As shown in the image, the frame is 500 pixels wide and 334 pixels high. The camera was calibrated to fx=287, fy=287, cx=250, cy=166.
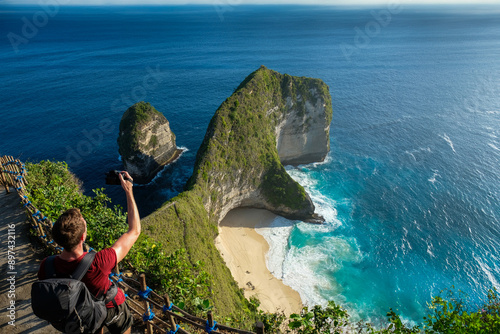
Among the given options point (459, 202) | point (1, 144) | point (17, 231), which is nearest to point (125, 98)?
point (1, 144)

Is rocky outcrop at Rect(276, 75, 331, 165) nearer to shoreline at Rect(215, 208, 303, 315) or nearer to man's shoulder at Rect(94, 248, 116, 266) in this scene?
shoreline at Rect(215, 208, 303, 315)

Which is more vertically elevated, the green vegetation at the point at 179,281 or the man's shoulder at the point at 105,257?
the man's shoulder at the point at 105,257

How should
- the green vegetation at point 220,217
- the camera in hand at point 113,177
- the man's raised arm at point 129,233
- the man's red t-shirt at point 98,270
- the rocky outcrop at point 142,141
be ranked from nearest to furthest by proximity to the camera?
the man's red t-shirt at point 98,270 < the man's raised arm at point 129,233 < the camera in hand at point 113,177 < the green vegetation at point 220,217 < the rocky outcrop at point 142,141

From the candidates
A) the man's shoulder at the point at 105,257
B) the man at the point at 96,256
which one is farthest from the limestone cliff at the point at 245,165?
the man's shoulder at the point at 105,257

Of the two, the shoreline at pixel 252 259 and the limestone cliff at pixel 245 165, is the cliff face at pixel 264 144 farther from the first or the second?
the shoreline at pixel 252 259

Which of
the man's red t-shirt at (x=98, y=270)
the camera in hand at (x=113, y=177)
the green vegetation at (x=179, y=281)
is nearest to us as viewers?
the man's red t-shirt at (x=98, y=270)

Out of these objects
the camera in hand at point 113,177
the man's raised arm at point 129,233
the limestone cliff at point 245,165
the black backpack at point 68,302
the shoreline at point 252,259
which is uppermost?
the camera in hand at point 113,177

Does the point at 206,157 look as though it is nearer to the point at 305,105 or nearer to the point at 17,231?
the point at 17,231

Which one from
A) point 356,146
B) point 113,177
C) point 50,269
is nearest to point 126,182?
point 113,177

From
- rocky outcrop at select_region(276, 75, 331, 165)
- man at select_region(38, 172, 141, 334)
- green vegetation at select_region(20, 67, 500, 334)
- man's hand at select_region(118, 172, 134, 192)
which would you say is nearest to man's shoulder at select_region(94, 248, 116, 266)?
man at select_region(38, 172, 141, 334)

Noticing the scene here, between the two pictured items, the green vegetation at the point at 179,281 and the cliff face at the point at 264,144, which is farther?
the cliff face at the point at 264,144
